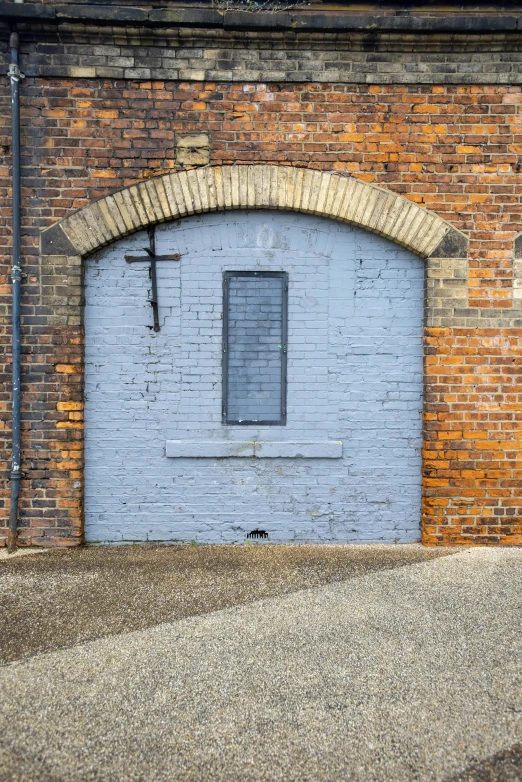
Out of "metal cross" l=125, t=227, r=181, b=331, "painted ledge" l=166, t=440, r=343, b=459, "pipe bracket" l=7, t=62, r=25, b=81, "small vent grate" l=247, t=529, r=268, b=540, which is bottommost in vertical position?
"small vent grate" l=247, t=529, r=268, b=540

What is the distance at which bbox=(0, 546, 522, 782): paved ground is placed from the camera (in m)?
2.29

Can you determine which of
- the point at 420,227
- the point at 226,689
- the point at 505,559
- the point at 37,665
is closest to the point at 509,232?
the point at 420,227

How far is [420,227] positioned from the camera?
4781 millimetres

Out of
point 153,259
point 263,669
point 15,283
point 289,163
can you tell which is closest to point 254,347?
point 153,259

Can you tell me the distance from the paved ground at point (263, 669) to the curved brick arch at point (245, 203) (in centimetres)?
269

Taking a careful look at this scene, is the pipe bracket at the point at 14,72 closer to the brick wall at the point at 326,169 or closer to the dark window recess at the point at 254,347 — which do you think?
the brick wall at the point at 326,169

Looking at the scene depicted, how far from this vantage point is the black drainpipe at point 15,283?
182 inches

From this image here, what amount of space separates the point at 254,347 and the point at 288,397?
53cm

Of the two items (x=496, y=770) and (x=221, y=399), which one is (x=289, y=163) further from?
(x=496, y=770)

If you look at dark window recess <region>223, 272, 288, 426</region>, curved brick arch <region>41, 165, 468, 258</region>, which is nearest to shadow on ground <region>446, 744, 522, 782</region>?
dark window recess <region>223, 272, 288, 426</region>

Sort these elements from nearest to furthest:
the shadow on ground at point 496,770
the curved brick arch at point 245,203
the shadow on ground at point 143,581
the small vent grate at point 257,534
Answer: the shadow on ground at point 496,770, the shadow on ground at point 143,581, the curved brick arch at point 245,203, the small vent grate at point 257,534

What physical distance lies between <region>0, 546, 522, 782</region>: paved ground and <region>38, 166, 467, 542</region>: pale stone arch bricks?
541 millimetres

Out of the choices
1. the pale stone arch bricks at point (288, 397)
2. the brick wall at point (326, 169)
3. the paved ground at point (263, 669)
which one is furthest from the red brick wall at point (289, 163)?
the paved ground at point (263, 669)

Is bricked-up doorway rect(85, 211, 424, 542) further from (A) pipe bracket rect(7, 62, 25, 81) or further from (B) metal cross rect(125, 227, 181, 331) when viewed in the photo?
(A) pipe bracket rect(7, 62, 25, 81)
